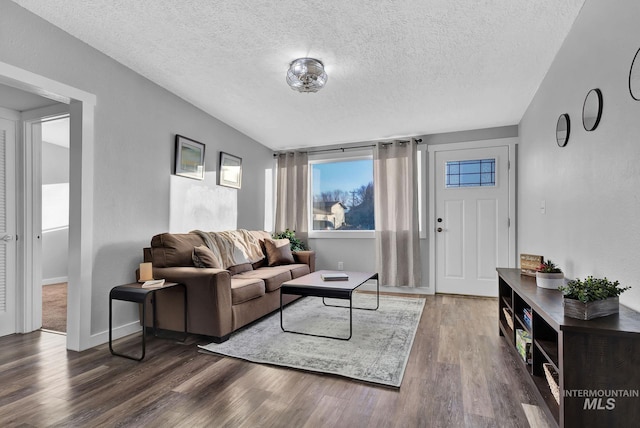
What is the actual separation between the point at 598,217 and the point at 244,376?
2.31m

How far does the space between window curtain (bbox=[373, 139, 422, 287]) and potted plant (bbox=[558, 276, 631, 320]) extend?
3.22m

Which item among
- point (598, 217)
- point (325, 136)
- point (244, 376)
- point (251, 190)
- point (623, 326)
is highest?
point (325, 136)

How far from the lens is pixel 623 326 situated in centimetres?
127

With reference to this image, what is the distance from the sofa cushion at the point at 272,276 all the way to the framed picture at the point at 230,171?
53.3 inches

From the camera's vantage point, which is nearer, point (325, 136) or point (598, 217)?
point (598, 217)

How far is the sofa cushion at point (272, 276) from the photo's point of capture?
3.32 meters

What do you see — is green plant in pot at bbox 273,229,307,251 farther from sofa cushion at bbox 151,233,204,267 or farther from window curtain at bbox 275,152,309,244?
sofa cushion at bbox 151,233,204,267

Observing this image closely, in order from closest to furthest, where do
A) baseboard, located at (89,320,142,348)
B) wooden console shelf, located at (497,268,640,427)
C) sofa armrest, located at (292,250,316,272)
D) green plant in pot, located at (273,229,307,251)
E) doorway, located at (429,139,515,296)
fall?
1. wooden console shelf, located at (497,268,640,427)
2. baseboard, located at (89,320,142,348)
3. doorway, located at (429,139,515,296)
4. sofa armrest, located at (292,250,316,272)
5. green plant in pot, located at (273,229,307,251)

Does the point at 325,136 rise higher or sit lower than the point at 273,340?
higher

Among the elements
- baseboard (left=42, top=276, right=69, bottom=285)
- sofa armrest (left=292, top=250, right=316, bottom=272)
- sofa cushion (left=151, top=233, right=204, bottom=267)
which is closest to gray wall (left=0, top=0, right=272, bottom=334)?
sofa cushion (left=151, top=233, right=204, bottom=267)

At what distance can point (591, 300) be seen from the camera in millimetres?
1363

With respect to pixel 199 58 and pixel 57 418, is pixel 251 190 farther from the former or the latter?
pixel 57 418

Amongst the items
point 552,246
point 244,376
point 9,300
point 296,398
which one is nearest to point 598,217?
point 552,246

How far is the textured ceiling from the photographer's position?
2102mm
